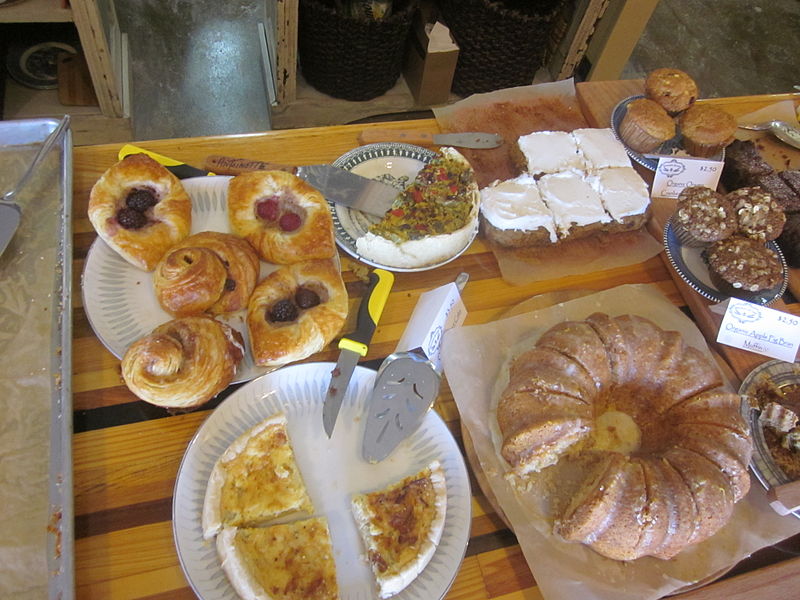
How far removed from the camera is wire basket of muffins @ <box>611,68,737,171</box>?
6.97 feet

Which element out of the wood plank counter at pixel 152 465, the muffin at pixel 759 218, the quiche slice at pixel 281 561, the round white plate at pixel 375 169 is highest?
the muffin at pixel 759 218

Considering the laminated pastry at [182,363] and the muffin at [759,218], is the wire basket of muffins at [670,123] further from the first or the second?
the laminated pastry at [182,363]

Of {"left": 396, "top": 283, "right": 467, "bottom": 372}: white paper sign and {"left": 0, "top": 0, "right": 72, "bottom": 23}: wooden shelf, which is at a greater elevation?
{"left": 396, "top": 283, "right": 467, "bottom": 372}: white paper sign

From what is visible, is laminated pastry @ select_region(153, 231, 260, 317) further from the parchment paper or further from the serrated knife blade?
the parchment paper

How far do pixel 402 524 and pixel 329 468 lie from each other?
0.22 m

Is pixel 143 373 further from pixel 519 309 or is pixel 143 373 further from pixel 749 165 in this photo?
pixel 749 165

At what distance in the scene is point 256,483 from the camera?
133 cm

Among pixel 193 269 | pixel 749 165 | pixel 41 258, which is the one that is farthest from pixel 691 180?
pixel 41 258

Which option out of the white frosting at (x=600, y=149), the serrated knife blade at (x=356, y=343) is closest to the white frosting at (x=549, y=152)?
the white frosting at (x=600, y=149)

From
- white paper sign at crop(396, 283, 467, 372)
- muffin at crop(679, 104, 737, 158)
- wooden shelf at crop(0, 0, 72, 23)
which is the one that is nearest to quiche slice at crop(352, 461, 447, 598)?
white paper sign at crop(396, 283, 467, 372)

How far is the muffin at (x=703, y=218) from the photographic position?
1849 mm

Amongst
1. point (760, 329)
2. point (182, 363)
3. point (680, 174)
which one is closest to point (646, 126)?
point (680, 174)

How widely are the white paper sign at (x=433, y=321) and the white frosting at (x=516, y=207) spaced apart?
0.35 m

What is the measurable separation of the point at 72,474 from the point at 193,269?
20.5 inches
